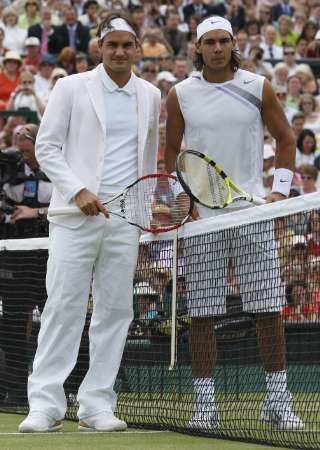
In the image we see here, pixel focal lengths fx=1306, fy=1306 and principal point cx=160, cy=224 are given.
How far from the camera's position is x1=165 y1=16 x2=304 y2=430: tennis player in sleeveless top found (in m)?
7.38

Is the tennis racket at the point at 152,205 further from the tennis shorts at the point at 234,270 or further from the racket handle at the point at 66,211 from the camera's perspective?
the tennis shorts at the point at 234,270

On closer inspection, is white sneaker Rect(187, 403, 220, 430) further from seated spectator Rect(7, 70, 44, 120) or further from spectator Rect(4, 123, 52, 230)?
seated spectator Rect(7, 70, 44, 120)

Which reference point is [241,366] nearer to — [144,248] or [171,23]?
[144,248]

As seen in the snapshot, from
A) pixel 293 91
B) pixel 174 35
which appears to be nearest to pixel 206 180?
pixel 293 91

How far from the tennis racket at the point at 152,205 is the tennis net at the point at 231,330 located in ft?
0.37

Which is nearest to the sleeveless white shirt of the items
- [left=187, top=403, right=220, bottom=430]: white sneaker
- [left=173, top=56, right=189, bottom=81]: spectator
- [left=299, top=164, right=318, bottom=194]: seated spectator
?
[left=187, top=403, right=220, bottom=430]: white sneaker

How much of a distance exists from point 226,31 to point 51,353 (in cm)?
218

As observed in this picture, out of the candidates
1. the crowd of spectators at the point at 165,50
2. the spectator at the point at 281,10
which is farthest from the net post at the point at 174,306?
the spectator at the point at 281,10

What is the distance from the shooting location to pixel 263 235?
7293 mm

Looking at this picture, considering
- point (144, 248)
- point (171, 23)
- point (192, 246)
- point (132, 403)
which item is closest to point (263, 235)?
point (192, 246)

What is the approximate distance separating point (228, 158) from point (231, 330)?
103 centimetres

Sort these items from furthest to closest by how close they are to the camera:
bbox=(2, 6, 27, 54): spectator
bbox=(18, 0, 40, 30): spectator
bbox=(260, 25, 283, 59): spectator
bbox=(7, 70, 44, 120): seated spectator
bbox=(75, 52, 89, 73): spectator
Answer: bbox=(260, 25, 283, 59): spectator
bbox=(18, 0, 40, 30): spectator
bbox=(2, 6, 27, 54): spectator
bbox=(75, 52, 89, 73): spectator
bbox=(7, 70, 44, 120): seated spectator

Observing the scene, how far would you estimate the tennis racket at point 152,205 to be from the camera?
743cm

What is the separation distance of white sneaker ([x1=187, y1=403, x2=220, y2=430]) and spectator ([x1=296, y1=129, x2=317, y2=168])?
9.73 metres
